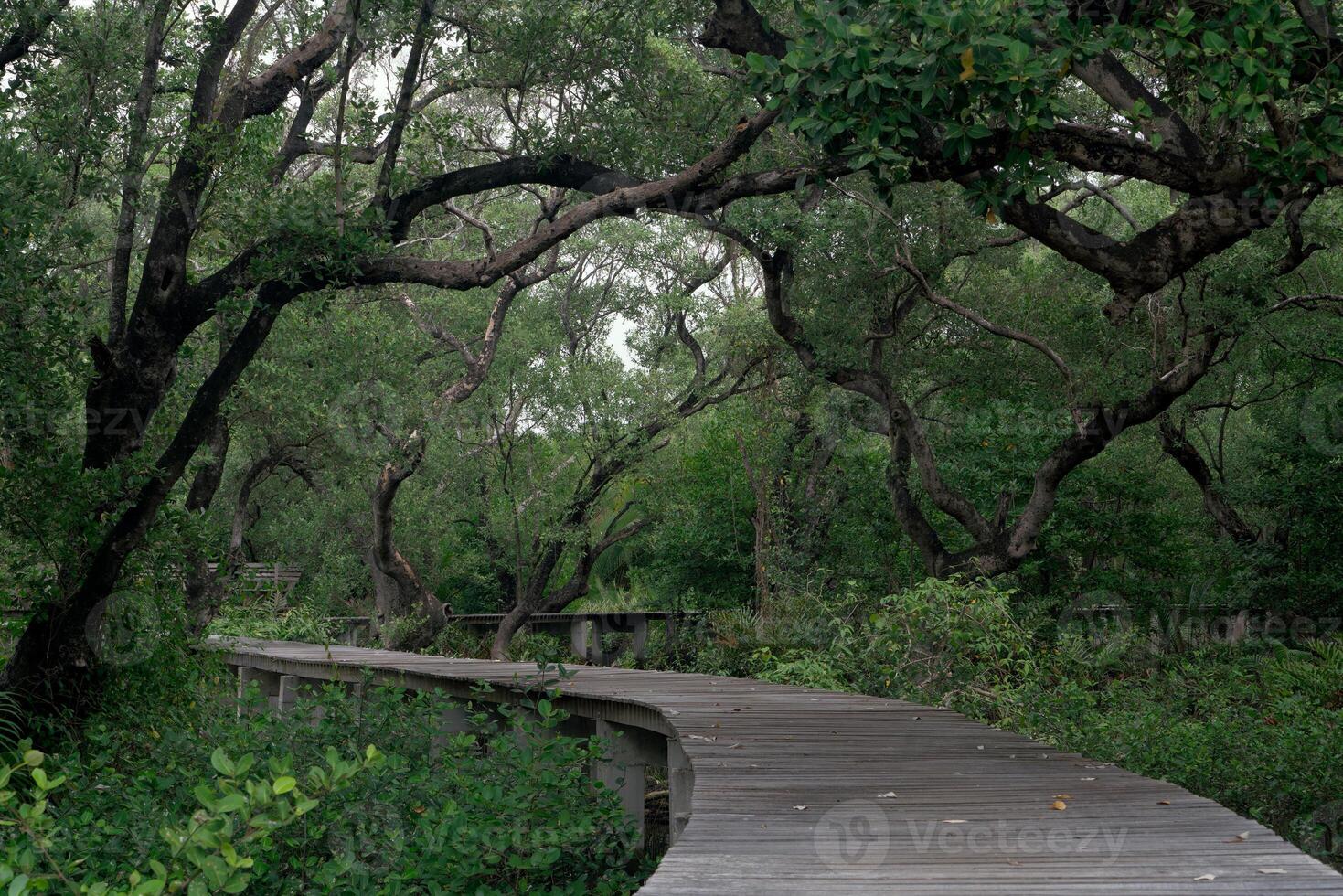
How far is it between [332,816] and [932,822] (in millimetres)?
2458

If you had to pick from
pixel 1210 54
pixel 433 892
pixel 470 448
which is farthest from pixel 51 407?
pixel 470 448

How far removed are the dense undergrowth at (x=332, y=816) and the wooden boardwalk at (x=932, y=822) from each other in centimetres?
71

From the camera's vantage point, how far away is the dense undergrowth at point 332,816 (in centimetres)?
348

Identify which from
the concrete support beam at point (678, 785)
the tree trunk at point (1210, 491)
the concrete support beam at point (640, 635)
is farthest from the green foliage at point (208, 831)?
the concrete support beam at point (640, 635)

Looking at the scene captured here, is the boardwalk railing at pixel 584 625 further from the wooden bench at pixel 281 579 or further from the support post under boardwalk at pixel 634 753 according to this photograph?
the support post under boardwalk at pixel 634 753

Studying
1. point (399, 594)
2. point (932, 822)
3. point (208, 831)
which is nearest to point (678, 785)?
point (932, 822)

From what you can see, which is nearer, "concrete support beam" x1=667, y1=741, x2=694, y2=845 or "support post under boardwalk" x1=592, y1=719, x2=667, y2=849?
"concrete support beam" x1=667, y1=741, x2=694, y2=845

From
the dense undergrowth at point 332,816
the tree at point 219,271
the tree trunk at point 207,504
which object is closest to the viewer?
the dense undergrowth at point 332,816

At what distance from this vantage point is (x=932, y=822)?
3.92 meters

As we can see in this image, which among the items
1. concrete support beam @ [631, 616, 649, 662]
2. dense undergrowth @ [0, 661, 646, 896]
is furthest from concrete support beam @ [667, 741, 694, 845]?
concrete support beam @ [631, 616, 649, 662]

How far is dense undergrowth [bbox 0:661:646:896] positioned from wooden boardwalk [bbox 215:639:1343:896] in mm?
711

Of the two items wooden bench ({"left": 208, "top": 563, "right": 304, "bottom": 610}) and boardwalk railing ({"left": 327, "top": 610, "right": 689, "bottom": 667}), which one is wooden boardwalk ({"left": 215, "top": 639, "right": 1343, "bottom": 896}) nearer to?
wooden bench ({"left": 208, "top": 563, "right": 304, "bottom": 610})

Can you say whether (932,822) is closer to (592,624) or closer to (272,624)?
(272,624)

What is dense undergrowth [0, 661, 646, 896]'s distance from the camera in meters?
3.48
